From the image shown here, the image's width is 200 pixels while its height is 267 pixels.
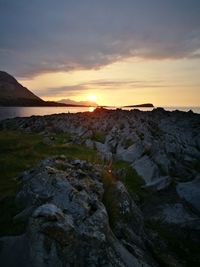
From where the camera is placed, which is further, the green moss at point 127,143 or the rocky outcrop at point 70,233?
the green moss at point 127,143

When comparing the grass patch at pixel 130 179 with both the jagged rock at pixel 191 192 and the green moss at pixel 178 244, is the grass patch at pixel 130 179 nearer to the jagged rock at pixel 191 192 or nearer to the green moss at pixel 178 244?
the jagged rock at pixel 191 192

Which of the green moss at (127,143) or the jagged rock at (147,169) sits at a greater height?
the green moss at (127,143)

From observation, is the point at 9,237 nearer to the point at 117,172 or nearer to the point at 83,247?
the point at 83,247

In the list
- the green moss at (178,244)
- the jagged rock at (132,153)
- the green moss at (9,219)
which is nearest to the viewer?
the green moss at (9,219)

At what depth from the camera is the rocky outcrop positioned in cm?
934

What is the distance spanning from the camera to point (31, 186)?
14695 millimetres

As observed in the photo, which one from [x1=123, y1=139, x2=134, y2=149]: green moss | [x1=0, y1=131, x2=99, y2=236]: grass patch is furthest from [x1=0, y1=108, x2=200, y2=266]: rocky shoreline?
[x1=123, y1=139, x2=134, y2=149]: green moss

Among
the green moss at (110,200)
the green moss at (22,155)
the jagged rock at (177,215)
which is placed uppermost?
the green moss at (110,200)

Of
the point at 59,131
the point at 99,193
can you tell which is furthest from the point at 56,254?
the point at 59,131

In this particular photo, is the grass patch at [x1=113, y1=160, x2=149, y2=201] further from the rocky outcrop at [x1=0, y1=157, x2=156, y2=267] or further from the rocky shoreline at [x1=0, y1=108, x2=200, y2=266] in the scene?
the rocky outcrop at [x1=0, y1=157, x2=156, y2=267]

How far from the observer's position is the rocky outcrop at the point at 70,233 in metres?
Result: 9.34

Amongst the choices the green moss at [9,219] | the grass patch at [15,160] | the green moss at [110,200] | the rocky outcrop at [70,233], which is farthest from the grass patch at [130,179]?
the green moss at [9,219]

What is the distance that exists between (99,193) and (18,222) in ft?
13.2

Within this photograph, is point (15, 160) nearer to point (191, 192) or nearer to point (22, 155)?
point (22, 155)
